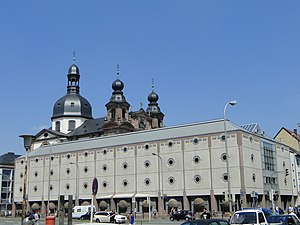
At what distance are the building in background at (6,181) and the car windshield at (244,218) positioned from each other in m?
83.1

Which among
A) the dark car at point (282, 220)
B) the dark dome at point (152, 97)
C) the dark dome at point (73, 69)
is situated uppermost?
the dark dome at point (73, 69)

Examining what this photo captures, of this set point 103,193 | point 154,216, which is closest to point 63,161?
point 103,193

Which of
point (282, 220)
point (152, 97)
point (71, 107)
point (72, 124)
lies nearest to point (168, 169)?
point (282, 220)

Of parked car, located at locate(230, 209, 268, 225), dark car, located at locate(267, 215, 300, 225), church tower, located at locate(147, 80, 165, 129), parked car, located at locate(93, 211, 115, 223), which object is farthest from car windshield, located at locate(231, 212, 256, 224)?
church tower, located at locate(147, 80, 165, 129)

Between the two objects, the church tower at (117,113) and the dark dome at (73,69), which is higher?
the dark dome at (73,69)

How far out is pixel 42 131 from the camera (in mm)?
111062

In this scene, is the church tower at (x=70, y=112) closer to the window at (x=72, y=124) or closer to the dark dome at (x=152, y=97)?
the window at (x=72, y=124)

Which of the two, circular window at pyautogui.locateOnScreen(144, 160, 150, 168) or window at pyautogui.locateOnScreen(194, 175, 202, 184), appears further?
circular window at pyautogui.locateOnScreen(144, 160, 150, 168)

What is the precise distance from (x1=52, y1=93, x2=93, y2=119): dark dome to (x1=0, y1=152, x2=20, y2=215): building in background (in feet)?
56.2

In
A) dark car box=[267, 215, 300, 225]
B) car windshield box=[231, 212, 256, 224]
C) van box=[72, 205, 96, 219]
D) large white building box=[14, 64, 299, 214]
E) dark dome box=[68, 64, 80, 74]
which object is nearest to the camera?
car windshield box=[231, 212, 256, 224]

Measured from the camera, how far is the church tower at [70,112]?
113 m

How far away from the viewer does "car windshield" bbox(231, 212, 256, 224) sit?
66.8 feet

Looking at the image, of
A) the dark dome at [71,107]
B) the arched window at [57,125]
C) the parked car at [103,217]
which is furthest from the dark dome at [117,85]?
the parked car at [103,217]

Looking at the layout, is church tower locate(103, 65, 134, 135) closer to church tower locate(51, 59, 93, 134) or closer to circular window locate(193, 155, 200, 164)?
church tower locate(51, 59, 93, 134)
